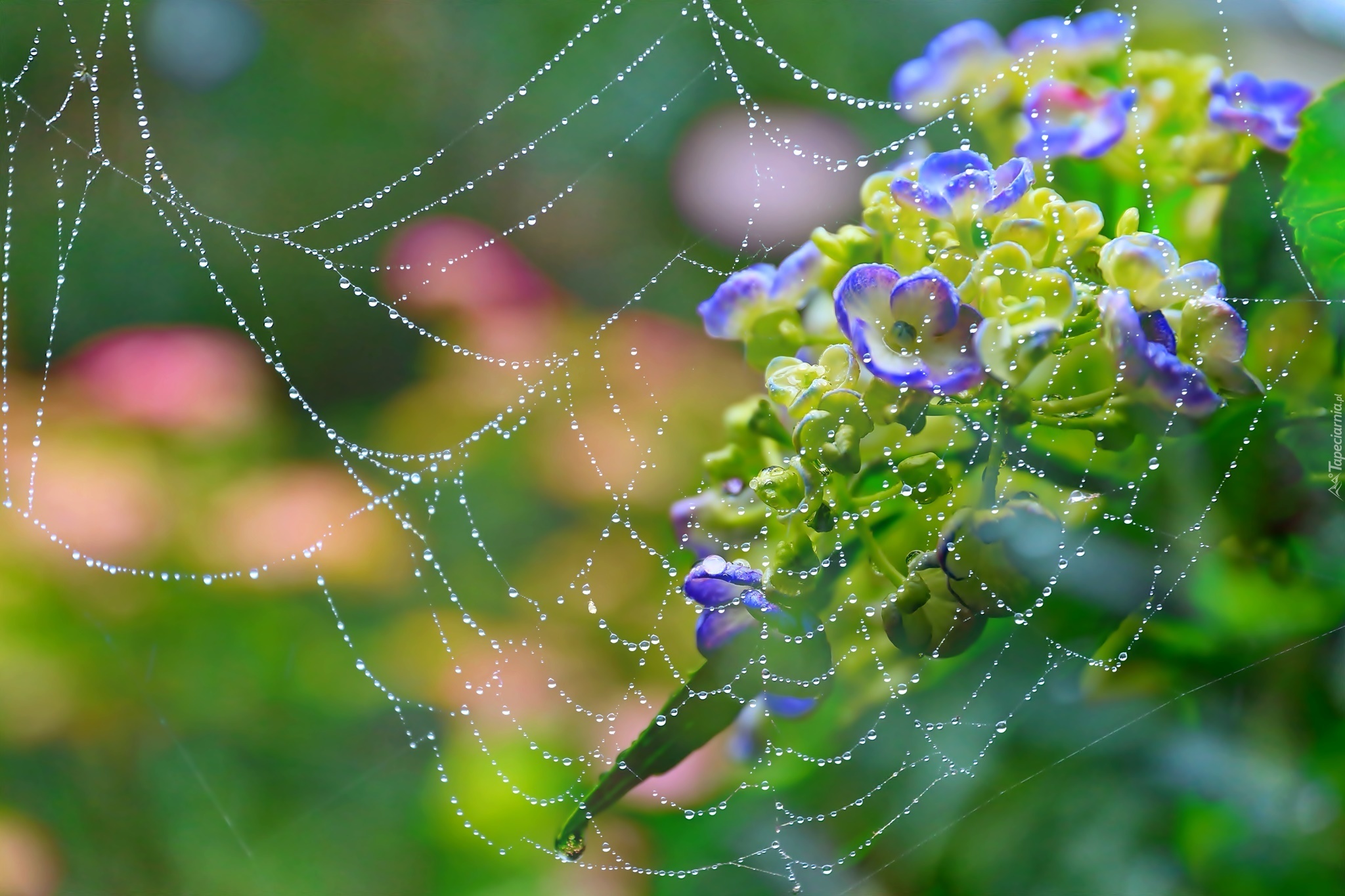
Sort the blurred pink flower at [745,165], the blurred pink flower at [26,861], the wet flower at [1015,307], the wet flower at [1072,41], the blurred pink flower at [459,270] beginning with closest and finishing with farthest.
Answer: the wet flower at [1015,307]
the wet flower at [1072,41]
the blurred pink flower at [26,861]
the blurred pink flower at [745,165]
the blurred pink flower at [459,270]

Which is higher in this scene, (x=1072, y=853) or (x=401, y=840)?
(x=1072, y=853)

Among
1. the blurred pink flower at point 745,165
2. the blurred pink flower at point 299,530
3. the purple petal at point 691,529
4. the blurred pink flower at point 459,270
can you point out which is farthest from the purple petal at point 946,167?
the blurred pink flower at point 459,270

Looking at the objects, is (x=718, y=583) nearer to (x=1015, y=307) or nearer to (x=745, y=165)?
(x=1015, y=307)

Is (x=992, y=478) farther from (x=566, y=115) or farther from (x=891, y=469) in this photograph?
(x=566, y=115)

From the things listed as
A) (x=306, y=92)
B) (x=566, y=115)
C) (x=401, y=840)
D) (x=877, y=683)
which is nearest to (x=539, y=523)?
(x=401, y=840)

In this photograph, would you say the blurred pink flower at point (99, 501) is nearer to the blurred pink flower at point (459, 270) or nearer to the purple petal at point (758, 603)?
→ the blurred pink flower at point (459, 270)

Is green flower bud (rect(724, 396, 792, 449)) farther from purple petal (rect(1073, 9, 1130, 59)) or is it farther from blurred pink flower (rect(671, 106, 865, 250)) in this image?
blurred pink flower (rect(671, 106, 865, 250))

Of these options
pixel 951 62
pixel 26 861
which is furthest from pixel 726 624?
pixel 26 861

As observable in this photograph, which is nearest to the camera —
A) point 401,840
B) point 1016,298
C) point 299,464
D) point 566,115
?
point 1016,298
